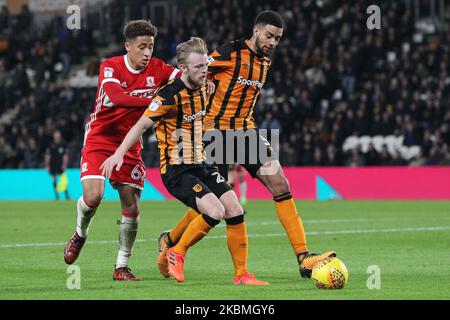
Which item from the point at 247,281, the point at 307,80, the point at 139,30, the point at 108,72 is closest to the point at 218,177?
the point at 247,281

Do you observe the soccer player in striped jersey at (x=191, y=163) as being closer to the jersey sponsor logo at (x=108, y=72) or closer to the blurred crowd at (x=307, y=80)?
the jersey sponsor logo at (x=108, y=72)

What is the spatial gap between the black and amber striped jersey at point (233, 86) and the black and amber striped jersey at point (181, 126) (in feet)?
2.33

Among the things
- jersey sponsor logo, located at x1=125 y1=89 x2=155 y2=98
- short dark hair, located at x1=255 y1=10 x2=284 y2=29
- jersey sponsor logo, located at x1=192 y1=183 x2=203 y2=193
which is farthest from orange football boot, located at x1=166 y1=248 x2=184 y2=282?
short dark hair, located at x1=255 y1=10 x2=284 y2=29

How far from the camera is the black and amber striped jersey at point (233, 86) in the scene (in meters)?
9.70

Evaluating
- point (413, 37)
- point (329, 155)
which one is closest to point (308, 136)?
point (329, 155)

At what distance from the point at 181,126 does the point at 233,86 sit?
3.37 feet

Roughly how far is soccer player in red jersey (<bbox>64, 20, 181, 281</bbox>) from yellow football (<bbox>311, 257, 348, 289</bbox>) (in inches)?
68.2

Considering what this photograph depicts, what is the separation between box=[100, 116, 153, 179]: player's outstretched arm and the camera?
8.23 meters

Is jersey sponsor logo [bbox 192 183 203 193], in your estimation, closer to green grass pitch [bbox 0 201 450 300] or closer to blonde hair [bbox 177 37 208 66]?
green grass pitch [bbox 0 201 450 300]

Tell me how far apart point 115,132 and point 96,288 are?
165cm

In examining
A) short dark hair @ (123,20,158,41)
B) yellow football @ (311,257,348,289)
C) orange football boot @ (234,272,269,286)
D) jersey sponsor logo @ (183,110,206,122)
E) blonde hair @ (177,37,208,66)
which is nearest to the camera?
yellow football @ (311,257,348,289)

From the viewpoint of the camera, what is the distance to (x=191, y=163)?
350 inches

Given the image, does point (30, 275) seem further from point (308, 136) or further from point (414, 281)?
point (308, 136)

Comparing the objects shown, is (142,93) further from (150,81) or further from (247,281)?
(247,281)
